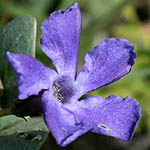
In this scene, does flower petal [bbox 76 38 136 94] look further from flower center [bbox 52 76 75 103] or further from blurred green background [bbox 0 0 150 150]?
blurred green background [bbox 0 0 150 150]

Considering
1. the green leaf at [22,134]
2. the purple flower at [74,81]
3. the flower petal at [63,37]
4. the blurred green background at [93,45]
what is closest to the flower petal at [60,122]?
the purple flower at [74,81]

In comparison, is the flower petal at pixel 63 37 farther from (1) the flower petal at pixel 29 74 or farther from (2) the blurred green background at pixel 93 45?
(2) the blurred green background at pixel 93 45

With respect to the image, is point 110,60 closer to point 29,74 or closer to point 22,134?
point 29,74

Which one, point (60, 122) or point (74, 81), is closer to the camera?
point (60, 122)

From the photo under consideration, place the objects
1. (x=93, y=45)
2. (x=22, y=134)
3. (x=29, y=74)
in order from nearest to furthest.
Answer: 1. (x=29, y=74)
2. (x=22, y=134)
3. (x=93, y=45)

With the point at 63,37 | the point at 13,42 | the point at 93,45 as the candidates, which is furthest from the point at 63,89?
the point at 93,45

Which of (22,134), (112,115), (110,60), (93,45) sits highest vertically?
(110,60)
